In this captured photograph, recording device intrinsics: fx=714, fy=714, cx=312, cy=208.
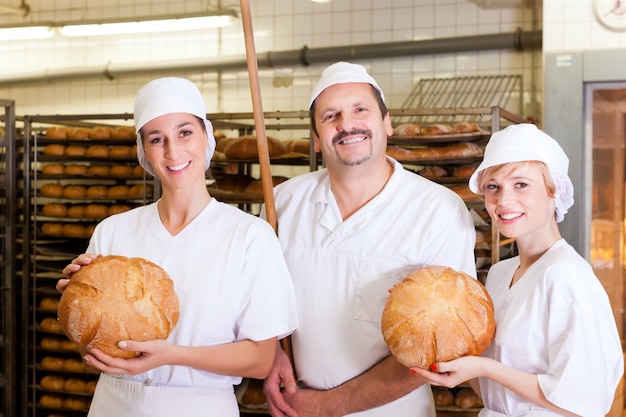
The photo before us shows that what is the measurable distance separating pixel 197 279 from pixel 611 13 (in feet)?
7.49

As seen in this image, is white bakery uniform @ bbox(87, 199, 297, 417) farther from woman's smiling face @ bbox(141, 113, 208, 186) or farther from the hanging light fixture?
the hanging light fixture

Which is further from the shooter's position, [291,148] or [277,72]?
[277,72]

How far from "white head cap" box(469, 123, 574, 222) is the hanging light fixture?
4.15 m

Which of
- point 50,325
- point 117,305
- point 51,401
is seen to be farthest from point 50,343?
point 117,305

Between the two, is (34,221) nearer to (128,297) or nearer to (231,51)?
(231,51)

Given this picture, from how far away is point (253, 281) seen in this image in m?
1.73

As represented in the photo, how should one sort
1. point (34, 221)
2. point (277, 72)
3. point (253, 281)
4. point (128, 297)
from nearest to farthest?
1. point (128, 297)
2. point (253, 281)
3. point (34, 221)
4. point (277, 72)

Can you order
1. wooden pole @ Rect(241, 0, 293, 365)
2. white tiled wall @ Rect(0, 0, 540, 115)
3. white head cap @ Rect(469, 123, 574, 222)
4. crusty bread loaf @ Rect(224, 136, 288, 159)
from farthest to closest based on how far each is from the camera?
white tiled wall @ Rect(0, 0, 540, 115) < crusty bread loaf @ Rect(224, 136, 288, 159) < wooden pole @ Rect(241, 0, 293, 365) < white head cap @ Rect(469, 123, 574, 222)

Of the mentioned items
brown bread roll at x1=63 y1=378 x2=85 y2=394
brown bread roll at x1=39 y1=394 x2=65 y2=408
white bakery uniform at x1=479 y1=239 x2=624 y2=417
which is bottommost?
brown bread roll at x1=39 y1=394 x2=65 y2=408

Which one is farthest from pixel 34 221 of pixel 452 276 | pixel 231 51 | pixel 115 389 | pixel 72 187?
pixel 452 276

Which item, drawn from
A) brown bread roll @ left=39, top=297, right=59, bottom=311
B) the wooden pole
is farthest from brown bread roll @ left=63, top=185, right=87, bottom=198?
the wooden pole

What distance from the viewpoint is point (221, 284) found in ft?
5.63

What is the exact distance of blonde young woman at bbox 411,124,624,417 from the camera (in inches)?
58.8

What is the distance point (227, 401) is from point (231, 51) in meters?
4.53
